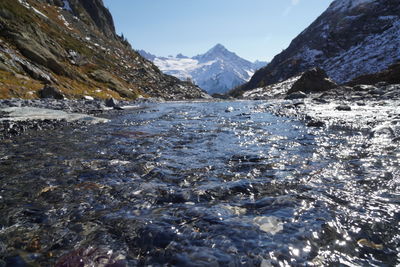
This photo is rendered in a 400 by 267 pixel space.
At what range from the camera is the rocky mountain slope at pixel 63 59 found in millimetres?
47109

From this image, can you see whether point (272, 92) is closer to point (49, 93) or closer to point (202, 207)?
point (49, 93)

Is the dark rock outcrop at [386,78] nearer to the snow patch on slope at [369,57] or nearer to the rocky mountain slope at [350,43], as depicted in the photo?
the snow patch on slope at [369,57]

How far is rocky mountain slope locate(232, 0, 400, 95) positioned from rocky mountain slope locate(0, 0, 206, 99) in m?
73.0

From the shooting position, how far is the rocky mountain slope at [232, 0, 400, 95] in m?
112

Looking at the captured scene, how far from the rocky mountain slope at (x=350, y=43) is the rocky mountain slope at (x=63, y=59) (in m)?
73.0

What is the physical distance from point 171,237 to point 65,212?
2362mm

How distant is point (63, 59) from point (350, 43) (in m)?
151

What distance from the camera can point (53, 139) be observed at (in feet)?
41.7

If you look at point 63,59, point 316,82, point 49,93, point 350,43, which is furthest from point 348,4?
point 49,93

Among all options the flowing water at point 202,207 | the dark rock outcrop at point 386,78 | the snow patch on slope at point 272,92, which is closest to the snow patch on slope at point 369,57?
the snow patch on slope at point 272,92

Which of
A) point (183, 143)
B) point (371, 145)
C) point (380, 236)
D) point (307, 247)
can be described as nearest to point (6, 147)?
point (183, 143)

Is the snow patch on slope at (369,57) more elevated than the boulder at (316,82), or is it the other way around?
the snow patch on slope at (369,57)

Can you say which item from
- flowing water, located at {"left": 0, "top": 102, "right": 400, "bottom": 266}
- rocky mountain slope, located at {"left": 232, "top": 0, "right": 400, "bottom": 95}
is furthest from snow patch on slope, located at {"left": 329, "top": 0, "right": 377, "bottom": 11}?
flowing water, located at {"left": 0, "top": 102, "right": 400, "bottom": 266}

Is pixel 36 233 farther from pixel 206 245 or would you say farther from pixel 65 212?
pixel 206 245
